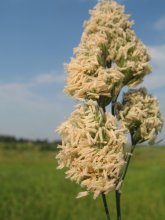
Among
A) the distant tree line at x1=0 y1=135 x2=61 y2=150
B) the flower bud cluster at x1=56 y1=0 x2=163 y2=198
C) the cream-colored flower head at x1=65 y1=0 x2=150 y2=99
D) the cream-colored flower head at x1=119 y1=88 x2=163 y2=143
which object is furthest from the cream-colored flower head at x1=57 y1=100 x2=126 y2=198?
the distant tree line at x1=0 y1=135 x2=61 y2=150

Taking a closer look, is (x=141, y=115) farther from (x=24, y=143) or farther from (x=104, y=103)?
(x=24, y=143)

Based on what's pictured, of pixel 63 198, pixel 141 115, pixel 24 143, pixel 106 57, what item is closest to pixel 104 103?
pixel 141 115

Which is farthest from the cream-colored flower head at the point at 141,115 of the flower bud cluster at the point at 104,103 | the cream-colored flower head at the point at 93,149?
the cream-colored flower head at the point at 93,149

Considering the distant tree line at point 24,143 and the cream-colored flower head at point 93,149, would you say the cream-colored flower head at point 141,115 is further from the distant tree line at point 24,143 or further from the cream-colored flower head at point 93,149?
the distant tree line at point 24,143

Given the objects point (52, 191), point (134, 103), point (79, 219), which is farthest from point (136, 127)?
point (52, 191)

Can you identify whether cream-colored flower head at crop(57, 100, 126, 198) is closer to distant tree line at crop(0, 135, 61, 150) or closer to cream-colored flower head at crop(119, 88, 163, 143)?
cream-colored flower head at crop(119, 88, 163, 143)
